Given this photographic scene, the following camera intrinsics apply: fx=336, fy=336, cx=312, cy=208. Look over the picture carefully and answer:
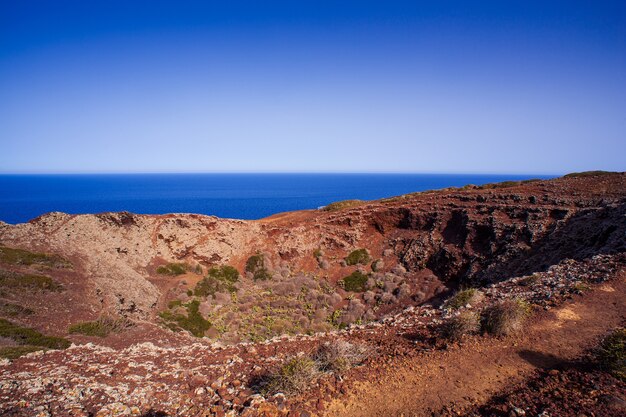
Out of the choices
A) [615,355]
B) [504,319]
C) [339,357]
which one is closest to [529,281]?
[504,319]

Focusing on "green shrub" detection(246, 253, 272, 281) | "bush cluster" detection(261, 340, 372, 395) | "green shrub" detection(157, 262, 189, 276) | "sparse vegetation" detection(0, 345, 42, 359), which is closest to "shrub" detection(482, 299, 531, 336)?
"bush cluster" detection(261, 340, 372, 395)

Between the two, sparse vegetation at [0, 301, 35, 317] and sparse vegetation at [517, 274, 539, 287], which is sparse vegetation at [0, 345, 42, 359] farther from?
sparse vegetation at [517, 274, 539, 287]

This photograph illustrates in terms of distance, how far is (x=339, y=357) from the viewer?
10.5 meters

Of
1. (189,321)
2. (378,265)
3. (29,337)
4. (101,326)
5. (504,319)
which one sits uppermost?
(504,319)

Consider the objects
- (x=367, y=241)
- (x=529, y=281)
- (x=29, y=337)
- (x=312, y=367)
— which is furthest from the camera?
(x=367, y=241)

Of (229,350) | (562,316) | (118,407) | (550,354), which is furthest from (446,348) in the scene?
(118,407)

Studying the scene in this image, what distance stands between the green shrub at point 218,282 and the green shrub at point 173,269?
2.59 m

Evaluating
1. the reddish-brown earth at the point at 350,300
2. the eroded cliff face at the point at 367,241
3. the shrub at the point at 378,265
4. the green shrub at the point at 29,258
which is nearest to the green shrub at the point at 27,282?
the reddish-brown earth at the point at 350,300

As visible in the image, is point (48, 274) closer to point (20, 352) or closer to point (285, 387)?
point (20, 352)

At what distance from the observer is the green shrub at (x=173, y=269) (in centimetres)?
3422

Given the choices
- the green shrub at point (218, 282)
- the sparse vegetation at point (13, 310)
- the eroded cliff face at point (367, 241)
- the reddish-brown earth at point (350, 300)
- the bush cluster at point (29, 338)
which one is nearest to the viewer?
the reddish-brown earth at point (350, 300)

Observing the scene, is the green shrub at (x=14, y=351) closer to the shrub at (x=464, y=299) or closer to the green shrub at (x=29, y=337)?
the green shrub at (x=29, y=337)

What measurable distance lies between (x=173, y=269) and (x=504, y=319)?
102 feet

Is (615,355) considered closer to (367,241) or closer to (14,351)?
(14,351)
